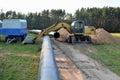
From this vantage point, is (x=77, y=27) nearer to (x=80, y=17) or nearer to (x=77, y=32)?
(x=77, y=32)

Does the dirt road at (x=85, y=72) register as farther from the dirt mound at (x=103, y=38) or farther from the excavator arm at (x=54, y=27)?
the dirt mound at (x=103, y=38)

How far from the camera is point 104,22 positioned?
72.9 metres

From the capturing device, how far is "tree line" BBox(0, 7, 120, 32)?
2805 inches

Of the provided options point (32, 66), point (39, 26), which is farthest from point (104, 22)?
point (32, 66)

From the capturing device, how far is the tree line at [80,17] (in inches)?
2805

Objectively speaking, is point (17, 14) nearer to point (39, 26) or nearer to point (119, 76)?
point (39, 26)

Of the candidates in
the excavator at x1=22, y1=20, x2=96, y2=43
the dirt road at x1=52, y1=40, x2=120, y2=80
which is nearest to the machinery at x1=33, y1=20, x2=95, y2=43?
the excavator at x1=22, y1=20, x2=96, y2=43

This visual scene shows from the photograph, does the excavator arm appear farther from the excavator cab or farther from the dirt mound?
the dirt mound

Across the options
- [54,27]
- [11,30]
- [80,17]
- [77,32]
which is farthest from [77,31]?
[80,17]

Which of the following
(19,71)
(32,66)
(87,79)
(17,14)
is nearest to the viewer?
(87,79)

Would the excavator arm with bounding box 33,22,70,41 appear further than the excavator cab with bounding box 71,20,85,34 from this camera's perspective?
No

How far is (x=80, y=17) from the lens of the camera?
7806 centimetres

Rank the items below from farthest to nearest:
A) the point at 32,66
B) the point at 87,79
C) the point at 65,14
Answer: the point at 65,14 → the point at 32,66 → the point at 87,79

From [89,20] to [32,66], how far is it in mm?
60814
